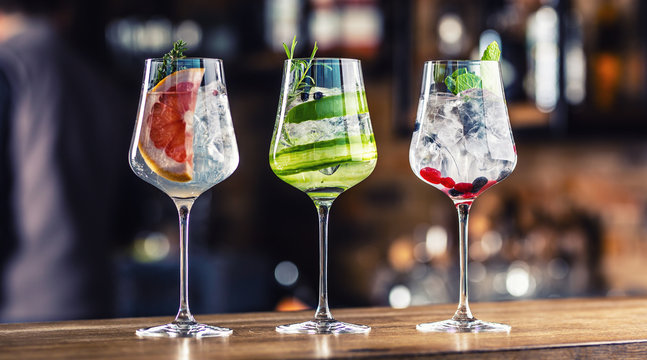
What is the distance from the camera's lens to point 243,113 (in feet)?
14.1

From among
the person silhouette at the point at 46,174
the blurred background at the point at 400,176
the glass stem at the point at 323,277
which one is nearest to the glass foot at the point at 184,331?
the glass stem at the point at 323,277

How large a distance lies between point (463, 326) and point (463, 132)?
219 millimetres

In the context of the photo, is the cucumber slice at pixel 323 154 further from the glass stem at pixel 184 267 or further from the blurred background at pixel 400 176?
the blurred background at pixel 400 176

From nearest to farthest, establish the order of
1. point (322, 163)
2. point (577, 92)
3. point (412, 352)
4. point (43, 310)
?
1. point (412, 352)
2. point (322, 163)
3. point (43, 310)
4. point (577, 92)

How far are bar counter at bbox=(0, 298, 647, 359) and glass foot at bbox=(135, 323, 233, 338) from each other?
2 centimetres

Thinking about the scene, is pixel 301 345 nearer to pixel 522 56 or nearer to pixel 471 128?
pixel 471 128

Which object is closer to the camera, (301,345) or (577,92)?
(301,345)

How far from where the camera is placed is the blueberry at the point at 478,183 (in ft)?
3.37

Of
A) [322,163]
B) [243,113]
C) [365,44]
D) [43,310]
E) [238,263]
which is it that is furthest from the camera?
[243,113]

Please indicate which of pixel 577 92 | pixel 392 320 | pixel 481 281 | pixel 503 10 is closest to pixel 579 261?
pixel 481 281

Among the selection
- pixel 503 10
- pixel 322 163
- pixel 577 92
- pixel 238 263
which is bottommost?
pixel 238 263

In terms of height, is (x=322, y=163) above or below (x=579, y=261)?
above

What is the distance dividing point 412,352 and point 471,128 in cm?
29

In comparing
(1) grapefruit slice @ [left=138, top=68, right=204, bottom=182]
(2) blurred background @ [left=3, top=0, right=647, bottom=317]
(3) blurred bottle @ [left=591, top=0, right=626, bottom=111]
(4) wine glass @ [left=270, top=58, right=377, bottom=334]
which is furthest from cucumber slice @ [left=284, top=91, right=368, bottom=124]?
(3) blurred bottle @ [left=591, top=0, right=626, bottom=111]
